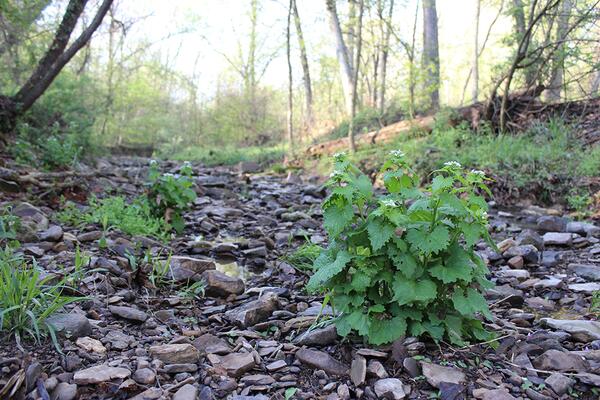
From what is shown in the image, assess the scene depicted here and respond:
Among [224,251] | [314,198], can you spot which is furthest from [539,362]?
[314,198]

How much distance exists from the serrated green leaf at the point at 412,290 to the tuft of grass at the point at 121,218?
2741 millimetres

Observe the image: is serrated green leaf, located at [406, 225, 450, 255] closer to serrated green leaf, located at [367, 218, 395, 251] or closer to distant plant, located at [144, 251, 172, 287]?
serrated green leaf, located at [367, 218, 395, 251]

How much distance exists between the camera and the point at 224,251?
416 cm

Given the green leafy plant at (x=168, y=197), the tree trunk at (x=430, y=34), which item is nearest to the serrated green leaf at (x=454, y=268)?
the green leafy plant at (x=168, y=197)

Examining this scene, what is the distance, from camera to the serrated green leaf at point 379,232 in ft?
6.63

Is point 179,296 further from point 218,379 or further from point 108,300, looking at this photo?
point 218,379

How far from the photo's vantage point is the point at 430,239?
6.62 ft

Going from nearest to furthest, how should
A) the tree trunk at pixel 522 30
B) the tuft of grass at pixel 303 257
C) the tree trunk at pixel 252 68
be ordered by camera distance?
the tuft of grass at pixel 303 257, the tree trunk at pixel 522 30, the tree trunk at pixel 252 68

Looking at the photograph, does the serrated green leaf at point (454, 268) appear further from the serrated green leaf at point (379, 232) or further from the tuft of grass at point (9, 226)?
the tuft of grass at point (9, 226)

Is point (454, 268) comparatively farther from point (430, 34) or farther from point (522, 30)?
point (430, 34)

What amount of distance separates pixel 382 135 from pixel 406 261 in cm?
794

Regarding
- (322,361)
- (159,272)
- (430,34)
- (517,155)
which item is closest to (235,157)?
(430,34)

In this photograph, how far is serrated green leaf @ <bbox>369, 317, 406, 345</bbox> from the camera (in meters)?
2.08

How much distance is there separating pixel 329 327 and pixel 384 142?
744 centimetres
